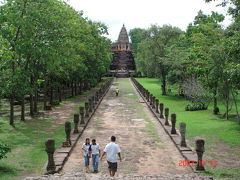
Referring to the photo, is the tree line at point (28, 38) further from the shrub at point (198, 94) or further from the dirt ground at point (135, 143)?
the shrub at point (198, 94)

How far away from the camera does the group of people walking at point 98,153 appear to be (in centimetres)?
824

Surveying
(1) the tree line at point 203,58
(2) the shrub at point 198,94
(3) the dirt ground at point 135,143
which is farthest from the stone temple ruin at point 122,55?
Result: (3) the dirt ground at point 135,143

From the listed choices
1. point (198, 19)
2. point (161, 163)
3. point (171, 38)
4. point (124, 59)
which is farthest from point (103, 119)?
point (124, 59)

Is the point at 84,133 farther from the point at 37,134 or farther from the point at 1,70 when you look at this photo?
the point at 1,70

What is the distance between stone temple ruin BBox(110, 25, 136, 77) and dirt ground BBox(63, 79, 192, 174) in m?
74.2

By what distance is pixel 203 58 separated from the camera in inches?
805

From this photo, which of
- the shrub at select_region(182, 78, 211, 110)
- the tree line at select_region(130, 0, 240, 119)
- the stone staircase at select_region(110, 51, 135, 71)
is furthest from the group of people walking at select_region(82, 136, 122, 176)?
the stone staircase at select_region(110, 51, 135, 71)

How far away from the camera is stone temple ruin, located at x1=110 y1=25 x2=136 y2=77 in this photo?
98.1 metres

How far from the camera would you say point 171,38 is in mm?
36188

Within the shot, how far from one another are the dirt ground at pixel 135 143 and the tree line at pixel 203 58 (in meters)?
4.40

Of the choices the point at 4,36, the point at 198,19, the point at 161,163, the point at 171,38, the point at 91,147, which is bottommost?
the point at 161,163

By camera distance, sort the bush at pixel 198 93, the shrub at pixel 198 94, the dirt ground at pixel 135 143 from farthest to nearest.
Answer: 1. the bush at pixel 198 93
2. the shrub at pixel 198 94
3. the dirt ground at pixel 135 143

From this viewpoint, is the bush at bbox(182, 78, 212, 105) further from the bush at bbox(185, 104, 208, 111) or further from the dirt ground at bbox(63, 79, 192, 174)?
the dirt ground at bbox(63, 79, 192, 174)

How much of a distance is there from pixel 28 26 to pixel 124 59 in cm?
8736
